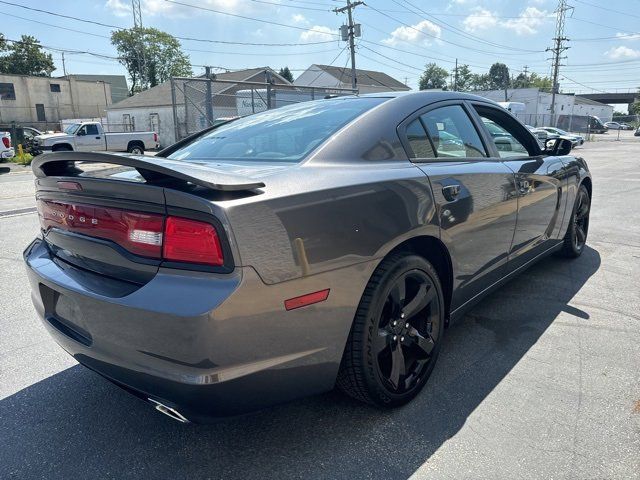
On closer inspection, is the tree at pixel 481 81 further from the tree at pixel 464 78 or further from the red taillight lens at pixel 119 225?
the red taillight lens at pixel 119 225

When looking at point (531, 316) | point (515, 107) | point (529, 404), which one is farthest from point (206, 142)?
point (515, 107)

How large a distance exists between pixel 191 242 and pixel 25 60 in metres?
79.9

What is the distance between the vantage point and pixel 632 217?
7.04 m

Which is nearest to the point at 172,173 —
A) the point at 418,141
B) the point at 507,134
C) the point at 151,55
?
the point at 418,141

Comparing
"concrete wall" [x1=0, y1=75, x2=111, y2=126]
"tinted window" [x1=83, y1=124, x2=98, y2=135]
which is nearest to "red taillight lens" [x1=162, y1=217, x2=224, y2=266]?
"tinted window" [x1=83, y1=124, x2=98, y2=135]

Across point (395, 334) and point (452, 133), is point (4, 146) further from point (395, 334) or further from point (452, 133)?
point (395, 334)

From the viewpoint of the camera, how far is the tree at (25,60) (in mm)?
64125

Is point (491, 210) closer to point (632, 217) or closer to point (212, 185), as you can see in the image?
point (212, 185)

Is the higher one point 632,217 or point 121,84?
point 121,84

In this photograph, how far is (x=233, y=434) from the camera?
2174 mm

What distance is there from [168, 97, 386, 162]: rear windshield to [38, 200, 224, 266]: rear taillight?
2.33ft

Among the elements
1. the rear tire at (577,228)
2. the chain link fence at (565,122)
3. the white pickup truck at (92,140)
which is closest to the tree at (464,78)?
the chain link fence at (565,122)

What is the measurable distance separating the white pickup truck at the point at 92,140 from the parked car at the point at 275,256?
20.5 metres

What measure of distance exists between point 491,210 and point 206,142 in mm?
1835
